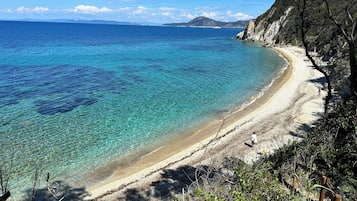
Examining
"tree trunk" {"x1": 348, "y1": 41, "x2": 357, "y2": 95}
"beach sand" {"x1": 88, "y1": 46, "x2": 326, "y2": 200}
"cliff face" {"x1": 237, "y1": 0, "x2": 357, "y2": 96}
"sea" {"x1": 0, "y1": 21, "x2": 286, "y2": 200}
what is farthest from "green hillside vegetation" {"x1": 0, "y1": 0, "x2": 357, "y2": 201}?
"cliff face" {"x1": 237, "y1": 0, "x2": 357, "y2": 96}

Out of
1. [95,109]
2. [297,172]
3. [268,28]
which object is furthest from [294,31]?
[297,172]

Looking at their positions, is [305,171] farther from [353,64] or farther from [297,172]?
[353,64]

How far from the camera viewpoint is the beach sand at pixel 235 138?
1433 centimetres

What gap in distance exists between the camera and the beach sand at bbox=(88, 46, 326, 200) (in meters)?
14.3

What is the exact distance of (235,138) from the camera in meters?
18.6

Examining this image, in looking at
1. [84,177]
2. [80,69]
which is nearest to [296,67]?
[80,69]

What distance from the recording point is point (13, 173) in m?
14.6

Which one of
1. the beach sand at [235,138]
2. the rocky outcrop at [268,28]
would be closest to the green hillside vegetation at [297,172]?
the beach sand at [235,138]

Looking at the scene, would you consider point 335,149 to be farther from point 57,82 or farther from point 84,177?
point 57,82

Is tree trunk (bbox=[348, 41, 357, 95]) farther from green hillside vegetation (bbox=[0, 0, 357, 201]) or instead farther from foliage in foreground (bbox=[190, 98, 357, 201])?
foliage in foreground (bbox=[190, 98, 357, 201])

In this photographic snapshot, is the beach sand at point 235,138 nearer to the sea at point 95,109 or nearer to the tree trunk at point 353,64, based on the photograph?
the sea at point 95,109

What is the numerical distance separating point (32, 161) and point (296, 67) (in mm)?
37356

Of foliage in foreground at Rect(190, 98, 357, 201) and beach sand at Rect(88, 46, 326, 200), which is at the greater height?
foliage in foreground at Rect(190, 98, 357, 201)

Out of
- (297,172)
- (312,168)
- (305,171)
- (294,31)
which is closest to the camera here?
(312,168)
